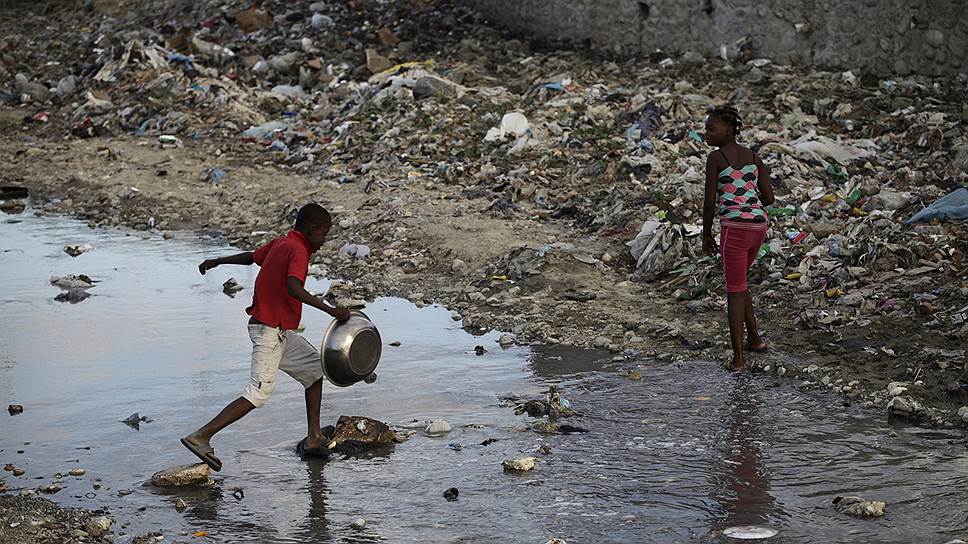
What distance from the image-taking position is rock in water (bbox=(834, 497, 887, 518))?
12.5ft

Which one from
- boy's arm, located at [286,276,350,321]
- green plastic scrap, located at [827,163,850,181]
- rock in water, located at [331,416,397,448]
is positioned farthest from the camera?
green plastic scrap, located at [827,163,850,181]

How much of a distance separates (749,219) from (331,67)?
9.46 metres

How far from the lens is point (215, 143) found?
1219cm

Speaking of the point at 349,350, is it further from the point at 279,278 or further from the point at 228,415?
the point at 228,415

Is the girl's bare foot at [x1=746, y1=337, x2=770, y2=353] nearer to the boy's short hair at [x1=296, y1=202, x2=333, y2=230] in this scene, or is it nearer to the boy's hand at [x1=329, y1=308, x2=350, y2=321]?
the boy's hand at [x1=329, y1=308, x2=350, y2=321]

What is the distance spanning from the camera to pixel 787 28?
38.2ft

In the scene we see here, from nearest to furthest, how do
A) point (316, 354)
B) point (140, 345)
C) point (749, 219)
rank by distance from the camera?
point (316, 354), point (749, 219), point (140, 345)

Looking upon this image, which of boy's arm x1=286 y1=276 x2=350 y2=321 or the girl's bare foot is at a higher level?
boy's arm x1=286 y1=276 x2=350 y2=321

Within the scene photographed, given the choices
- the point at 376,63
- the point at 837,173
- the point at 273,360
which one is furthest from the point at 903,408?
the point at 376,63

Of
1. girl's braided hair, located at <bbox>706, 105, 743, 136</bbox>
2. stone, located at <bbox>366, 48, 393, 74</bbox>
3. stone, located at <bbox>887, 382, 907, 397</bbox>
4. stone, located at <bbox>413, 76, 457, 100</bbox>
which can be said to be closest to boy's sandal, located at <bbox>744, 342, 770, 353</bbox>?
stone, located at <bbox>887, 382, 907, 397</bbox>

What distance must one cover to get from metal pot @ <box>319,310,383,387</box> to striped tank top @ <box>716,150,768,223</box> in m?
1.96

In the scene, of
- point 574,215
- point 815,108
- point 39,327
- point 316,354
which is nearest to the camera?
point 316,354

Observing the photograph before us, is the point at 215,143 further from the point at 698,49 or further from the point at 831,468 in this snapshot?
the point at 831,468

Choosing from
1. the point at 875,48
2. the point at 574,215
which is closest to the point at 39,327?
the point at 574,215
